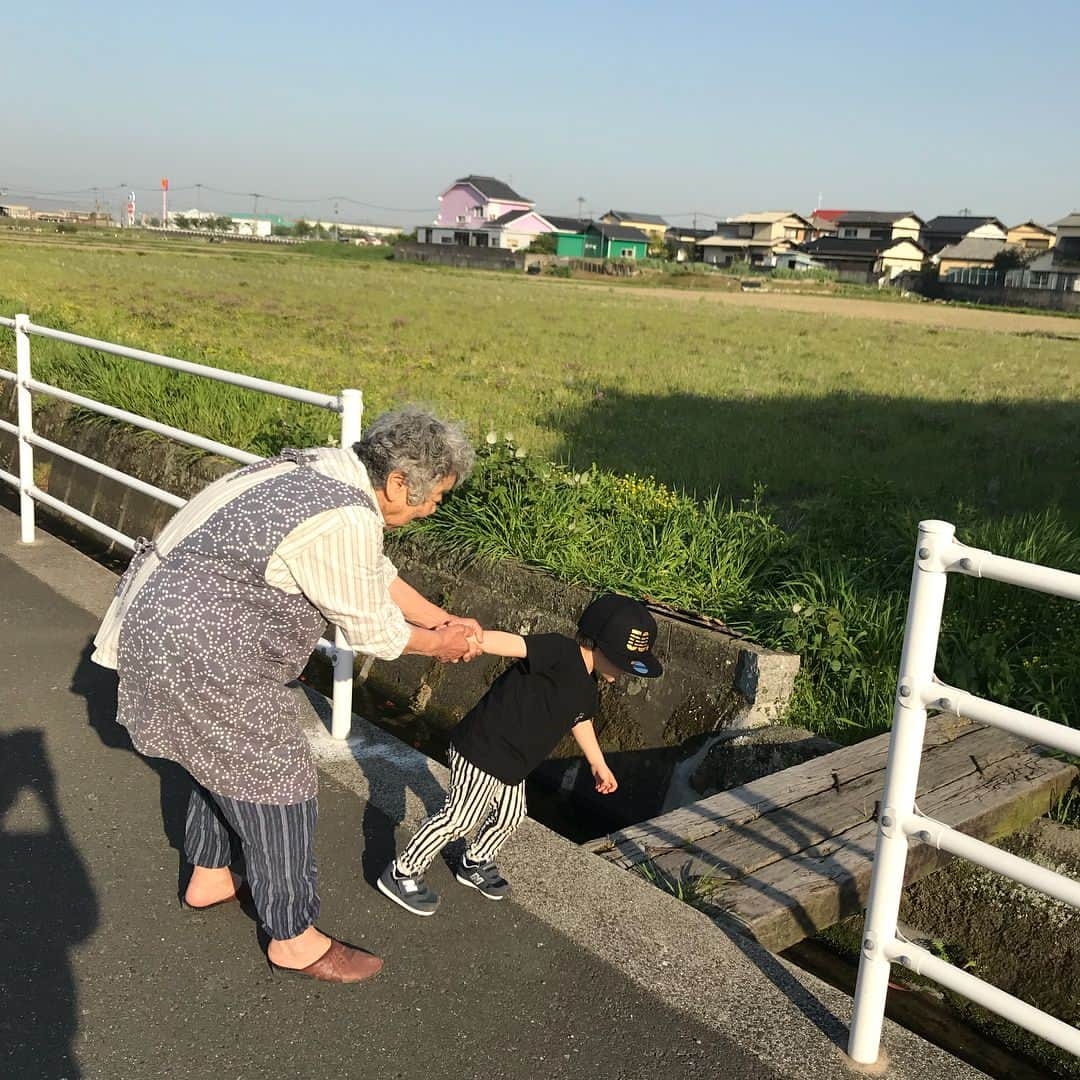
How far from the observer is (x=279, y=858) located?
2746mm

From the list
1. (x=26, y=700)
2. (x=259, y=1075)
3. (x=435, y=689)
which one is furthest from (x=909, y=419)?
(x=259, y=1075)

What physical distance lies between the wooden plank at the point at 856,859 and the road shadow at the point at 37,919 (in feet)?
5.41

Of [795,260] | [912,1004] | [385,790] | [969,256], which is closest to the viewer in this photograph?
[912,1004]

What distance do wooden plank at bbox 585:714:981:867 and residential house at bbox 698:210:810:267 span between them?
10062 cm

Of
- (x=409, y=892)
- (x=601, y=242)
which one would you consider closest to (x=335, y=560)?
(x=409, y=892)

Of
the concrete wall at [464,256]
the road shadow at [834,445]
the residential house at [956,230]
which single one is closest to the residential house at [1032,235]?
the residential house at [956,230]

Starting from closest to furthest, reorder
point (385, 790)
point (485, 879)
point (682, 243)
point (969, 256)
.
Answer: point (485, 879) < point (385, 790) < point (969, 256) < point (682, 243)

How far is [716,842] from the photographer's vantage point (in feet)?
11.5

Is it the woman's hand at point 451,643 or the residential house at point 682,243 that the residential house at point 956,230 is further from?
the woman's hand at point 451,643

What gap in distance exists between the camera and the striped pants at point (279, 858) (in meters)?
2.71

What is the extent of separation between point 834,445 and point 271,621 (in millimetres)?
8646

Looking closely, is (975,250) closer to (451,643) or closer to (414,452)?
(451,643)

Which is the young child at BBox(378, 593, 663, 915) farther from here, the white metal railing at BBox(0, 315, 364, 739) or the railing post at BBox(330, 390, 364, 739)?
the railing post at BBox(330, 390, 364, 739)

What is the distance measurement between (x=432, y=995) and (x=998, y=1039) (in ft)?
5.83
